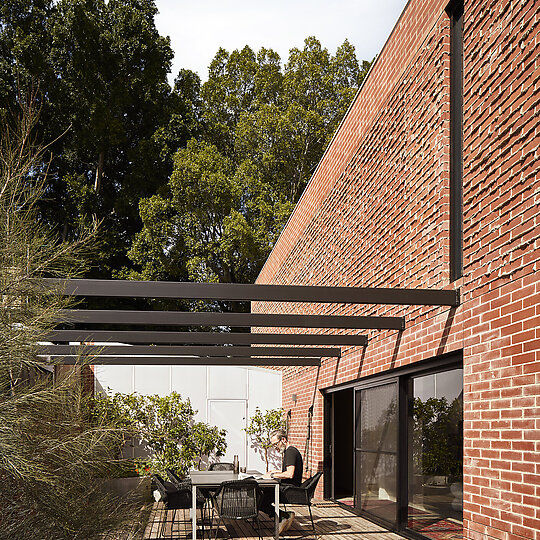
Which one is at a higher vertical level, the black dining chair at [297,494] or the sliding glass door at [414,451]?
the sliding glass door at [414,451]

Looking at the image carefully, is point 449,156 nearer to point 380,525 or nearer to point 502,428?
point 502,428

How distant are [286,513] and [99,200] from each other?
17948 millimetres

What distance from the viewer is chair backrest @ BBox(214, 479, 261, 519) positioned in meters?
8.66

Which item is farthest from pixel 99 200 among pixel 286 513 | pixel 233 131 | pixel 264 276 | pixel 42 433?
pixel 42 433

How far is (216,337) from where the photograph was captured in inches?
405

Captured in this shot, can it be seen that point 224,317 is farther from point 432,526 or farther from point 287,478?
point 432,526

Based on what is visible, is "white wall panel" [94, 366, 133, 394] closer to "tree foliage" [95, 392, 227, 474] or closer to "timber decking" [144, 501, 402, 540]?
"tree foliage" [95, 392, 227, 474]

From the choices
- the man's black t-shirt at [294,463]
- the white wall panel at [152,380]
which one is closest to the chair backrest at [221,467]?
the man's black t-shirt at [294,463]

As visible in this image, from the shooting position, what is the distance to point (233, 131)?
2806 cm

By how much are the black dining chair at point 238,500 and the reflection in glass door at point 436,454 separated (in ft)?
6.06

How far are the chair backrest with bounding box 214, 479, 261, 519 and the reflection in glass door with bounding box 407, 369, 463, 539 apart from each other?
185 cm

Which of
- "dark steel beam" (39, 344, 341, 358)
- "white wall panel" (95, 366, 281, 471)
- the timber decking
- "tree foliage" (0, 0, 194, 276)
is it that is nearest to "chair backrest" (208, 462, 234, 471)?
the timber decking

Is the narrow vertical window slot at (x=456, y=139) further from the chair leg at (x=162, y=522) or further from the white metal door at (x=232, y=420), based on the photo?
the white metal door at (x=232, y=420)

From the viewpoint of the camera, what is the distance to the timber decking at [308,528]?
8.92 m
